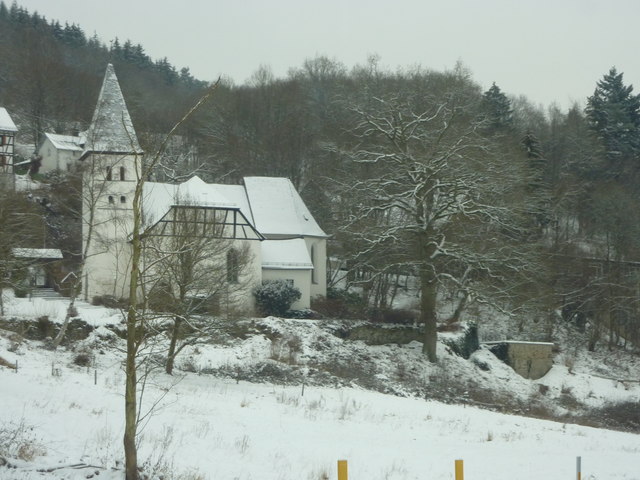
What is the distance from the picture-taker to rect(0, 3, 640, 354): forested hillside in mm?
33906

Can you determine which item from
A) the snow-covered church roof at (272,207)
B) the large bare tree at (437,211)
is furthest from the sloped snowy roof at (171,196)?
the large bare tree at (437,211)

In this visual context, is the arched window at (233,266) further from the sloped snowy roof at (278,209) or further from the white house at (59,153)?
the white house at (59,153)

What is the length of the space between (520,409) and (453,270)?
10617 millimetres

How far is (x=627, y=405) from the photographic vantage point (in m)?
31.1

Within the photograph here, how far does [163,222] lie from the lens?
36.3 meters

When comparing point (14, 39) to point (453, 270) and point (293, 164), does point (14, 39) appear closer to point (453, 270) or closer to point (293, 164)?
point (293, 164)

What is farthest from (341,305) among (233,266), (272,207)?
(233,266)

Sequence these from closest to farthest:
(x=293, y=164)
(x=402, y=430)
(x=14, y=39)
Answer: (x=402, y=430) → (x=293, y=164) → (x=14, y=39)

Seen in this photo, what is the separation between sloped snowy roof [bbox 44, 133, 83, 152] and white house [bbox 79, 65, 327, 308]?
22820 mm

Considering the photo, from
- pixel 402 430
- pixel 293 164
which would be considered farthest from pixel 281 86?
pixel 402 430

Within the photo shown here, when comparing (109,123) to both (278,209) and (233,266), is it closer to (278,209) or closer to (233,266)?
(278,209)

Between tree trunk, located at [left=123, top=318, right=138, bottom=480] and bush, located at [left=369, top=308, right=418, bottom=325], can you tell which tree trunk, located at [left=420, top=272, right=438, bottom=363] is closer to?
bush, located at [left=369, top=308, right=418, bottom=325]

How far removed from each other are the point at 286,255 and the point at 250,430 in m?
→ 26.4

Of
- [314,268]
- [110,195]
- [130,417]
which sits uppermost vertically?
[110,195]
